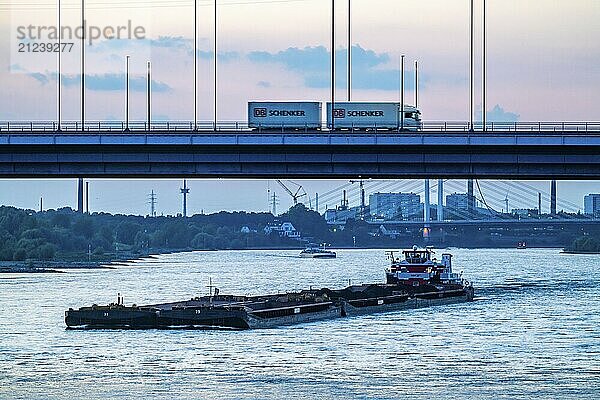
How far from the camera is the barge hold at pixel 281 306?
93.0 metres

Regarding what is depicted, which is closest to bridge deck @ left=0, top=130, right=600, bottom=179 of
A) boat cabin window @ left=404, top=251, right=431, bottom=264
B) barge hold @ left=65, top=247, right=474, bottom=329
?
barge hold @ left=65, top=247, right=474, bottom=329

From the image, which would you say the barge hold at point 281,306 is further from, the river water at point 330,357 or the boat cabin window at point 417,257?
the river water at point 330,357

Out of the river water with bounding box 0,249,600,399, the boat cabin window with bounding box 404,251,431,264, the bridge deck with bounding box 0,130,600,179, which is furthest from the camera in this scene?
the boat cabin window with bounding box 404,251,431,264

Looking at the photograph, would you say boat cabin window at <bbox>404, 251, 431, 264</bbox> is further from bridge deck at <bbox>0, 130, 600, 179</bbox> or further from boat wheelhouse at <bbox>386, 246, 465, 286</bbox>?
bridge deck at <bbox>0, 130, 600, 179</bbox>

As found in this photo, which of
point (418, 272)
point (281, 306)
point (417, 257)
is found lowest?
point (281, 306)

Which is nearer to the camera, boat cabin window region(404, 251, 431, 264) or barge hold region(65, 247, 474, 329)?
barge hold region(65, 247, 474, 329)

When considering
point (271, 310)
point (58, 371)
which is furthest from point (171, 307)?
point (58, 371)

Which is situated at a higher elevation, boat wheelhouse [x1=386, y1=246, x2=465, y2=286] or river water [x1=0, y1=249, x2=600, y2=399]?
boat wheelhouse [x1=386, y1=246, x2=465, y2=286]

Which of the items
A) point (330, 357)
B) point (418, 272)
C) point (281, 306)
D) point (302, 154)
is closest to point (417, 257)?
point (418, 272)

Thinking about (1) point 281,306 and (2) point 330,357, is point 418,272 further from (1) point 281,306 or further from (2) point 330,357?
(2) point 330,357

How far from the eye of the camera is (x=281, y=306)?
101 metres

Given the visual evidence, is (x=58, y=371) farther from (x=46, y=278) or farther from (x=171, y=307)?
(x=46, y=278)

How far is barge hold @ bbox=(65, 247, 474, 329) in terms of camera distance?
9300 cm

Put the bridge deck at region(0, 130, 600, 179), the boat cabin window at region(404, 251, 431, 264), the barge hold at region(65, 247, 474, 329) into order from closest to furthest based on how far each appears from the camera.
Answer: the bridge deck at region(0, 130, 600, 179), the barge hold at region(65, 247, 474, 329), the boat cabin window at region(404, 251, 431, 264)
